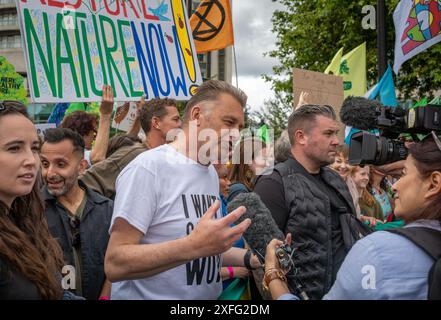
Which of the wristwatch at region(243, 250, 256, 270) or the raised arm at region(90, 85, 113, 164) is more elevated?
the raised arm at region(90, 85, 113, 164)

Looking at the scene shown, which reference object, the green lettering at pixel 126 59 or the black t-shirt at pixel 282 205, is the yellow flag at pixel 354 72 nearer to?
the green lettering at pixel 126 59

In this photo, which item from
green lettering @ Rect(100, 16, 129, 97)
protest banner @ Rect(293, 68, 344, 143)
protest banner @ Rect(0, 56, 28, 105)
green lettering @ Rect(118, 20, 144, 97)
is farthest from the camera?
protest banner @ Rect(0, 56, 28, 105)

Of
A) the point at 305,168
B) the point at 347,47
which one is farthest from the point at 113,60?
the point at 347,47

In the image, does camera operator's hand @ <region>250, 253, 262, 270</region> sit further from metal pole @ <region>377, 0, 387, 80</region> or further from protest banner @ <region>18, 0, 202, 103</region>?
metal pole @ <region>377, 0, 387, 80</region>

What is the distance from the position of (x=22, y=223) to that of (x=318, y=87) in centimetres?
435

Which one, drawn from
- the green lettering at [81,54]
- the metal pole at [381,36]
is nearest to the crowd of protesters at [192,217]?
the green lettering at [81,54]

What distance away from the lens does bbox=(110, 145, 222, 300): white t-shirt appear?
221 centimetres

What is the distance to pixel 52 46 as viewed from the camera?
13.7ft

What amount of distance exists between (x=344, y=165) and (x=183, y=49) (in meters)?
1.95

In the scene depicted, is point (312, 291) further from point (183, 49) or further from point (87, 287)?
point (183, 49)

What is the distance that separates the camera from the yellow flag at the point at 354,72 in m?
7.90

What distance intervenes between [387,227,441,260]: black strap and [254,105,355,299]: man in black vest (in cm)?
122

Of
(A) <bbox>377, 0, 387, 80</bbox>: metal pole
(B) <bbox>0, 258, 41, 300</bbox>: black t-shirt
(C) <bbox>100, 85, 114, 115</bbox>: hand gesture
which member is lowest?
(B) <bbox>0, 258, 41, 300</bbox>: black t-shirt

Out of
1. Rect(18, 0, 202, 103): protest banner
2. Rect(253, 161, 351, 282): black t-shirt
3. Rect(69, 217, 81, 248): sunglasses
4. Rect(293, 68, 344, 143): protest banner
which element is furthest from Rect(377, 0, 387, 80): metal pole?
Rect(69, 217, 81, 248): sunglasses
